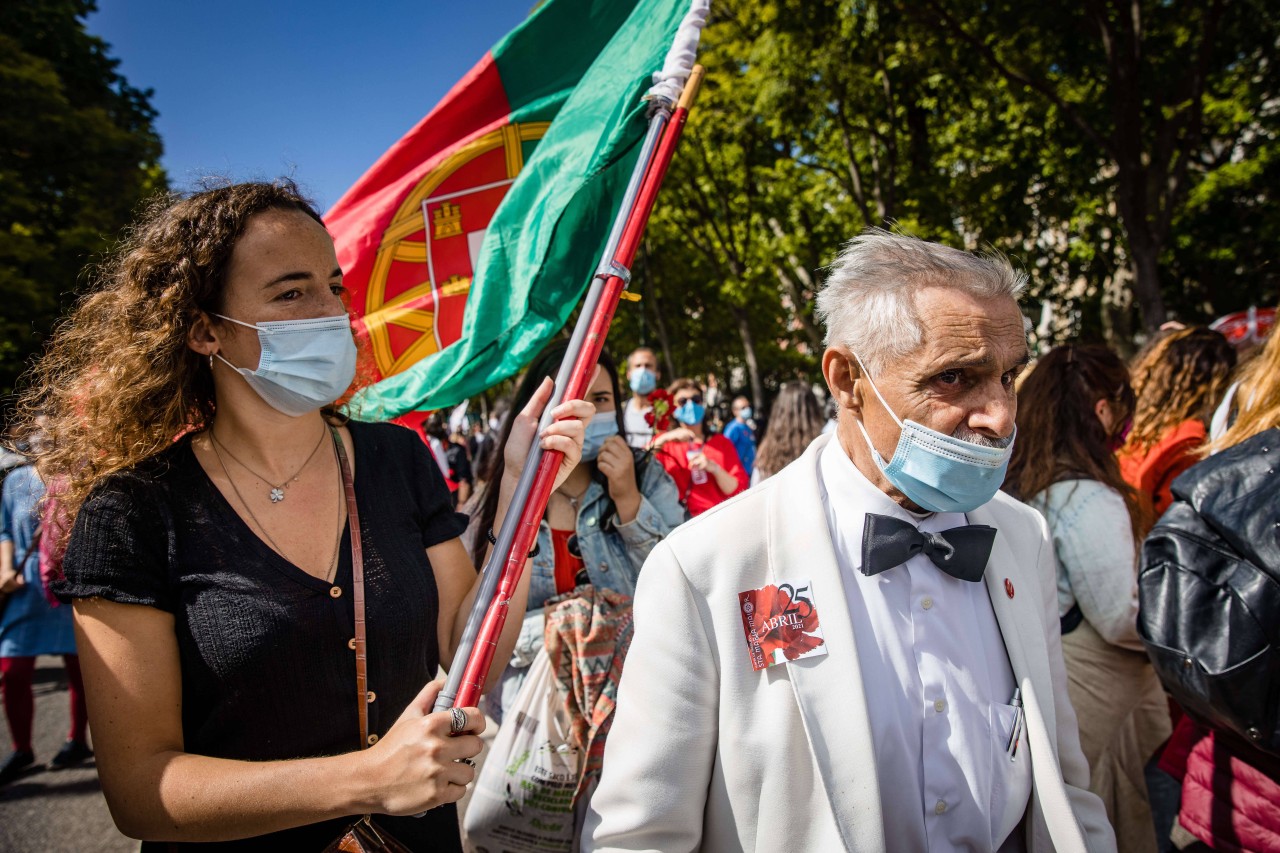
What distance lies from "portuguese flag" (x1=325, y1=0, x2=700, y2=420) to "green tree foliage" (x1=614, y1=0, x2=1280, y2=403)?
4513 mm

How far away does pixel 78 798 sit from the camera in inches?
173

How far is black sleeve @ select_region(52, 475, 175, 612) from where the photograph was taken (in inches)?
61.4

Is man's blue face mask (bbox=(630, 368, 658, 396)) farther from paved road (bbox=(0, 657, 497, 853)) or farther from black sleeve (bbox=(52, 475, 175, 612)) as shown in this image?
black sleeve (bbox=(52, 475, 175, 612))

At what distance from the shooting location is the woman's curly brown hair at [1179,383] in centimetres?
392

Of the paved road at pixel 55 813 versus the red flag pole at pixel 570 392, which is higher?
the red flag pole at pixel 570 392

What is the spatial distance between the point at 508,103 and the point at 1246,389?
2.73 metres

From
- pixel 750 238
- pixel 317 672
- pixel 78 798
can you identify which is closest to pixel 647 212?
pixel 317 672

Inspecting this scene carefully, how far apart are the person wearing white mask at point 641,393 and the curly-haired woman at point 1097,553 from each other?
417cm

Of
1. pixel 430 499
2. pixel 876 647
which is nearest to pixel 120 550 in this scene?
pixel 430 499

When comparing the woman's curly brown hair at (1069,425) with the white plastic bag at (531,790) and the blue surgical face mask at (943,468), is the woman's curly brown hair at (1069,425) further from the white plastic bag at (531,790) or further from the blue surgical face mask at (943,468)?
the white plastic bag at (531,790)

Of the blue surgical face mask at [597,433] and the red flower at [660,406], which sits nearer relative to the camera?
the blue surgical face mask at [597,433]

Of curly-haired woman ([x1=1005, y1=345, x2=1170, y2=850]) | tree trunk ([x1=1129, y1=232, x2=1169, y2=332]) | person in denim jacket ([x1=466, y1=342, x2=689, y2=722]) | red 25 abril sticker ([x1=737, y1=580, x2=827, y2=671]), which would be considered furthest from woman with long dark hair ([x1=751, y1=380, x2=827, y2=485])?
tree trunk ([x1=1129, y1=232, x2=1169, y2=332])

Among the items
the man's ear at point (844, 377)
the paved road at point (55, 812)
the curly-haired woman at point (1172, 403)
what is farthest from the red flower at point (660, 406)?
the man's ear at point (844, 377)

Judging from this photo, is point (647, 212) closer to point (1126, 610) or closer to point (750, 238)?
point (1126, 610)
